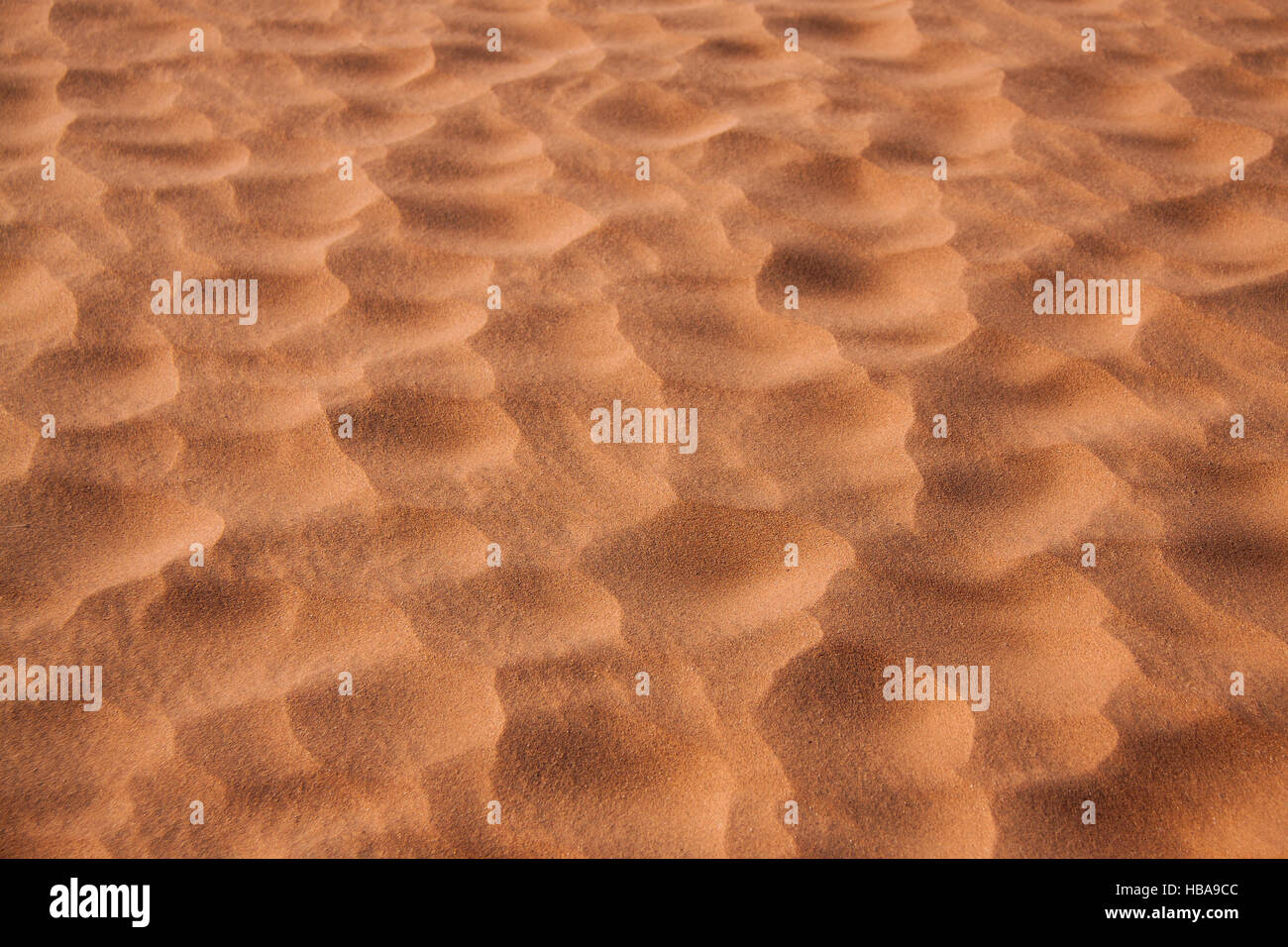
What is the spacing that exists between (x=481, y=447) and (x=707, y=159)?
42.1 inches

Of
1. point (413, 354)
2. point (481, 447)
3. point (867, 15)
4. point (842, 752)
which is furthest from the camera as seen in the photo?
point (867, 15)

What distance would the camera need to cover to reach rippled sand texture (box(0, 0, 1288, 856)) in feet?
4.51

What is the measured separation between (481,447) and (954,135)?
1495 mm

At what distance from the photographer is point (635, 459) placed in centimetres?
178

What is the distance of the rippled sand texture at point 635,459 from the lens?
4.51ft

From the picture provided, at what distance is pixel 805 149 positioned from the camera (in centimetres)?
254

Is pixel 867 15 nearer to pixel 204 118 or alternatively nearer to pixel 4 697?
pixel 204 118

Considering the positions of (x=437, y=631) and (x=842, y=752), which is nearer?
(x=842, y=752)

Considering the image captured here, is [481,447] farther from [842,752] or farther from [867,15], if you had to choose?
[867,15]

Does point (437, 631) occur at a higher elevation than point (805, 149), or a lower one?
lower

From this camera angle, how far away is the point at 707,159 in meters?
2.51

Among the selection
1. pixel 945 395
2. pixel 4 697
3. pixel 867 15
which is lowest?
pixel 4 697

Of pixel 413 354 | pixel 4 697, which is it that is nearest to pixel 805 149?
pixel 413 354

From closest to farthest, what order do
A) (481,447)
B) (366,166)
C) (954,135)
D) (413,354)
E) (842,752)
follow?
(842,752) < (481,447) < (413,354) < (366,166) < (954,135)
